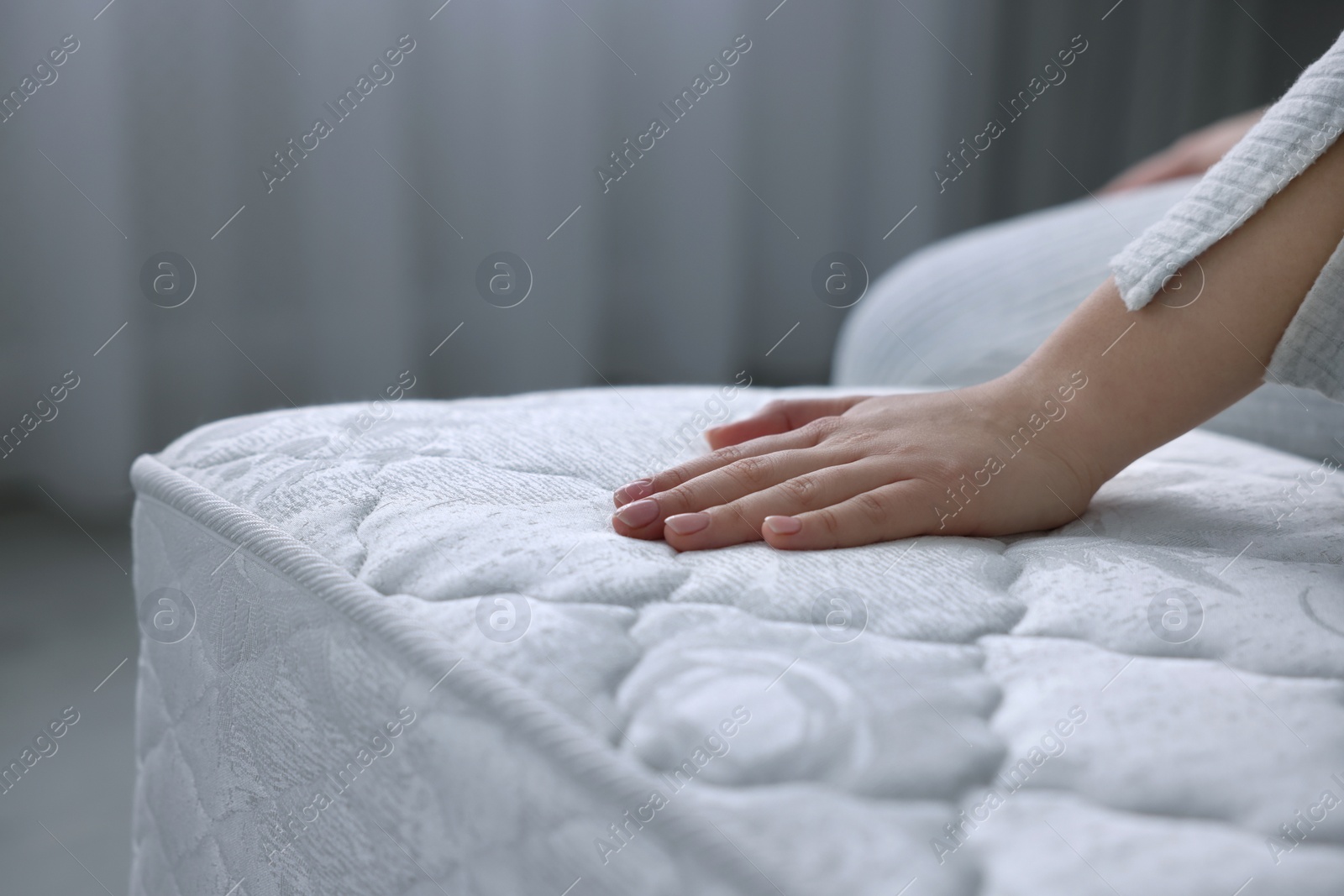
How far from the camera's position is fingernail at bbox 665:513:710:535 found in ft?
1.29

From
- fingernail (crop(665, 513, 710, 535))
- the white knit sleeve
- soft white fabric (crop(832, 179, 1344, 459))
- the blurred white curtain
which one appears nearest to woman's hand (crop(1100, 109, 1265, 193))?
soft white fabric (crop(832, 179, 1344, 459))

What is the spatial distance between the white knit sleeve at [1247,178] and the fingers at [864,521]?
0.14 m

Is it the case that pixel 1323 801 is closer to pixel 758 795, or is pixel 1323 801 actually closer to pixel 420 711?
pixel 758 795

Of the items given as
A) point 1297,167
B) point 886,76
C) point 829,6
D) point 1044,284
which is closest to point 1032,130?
point 886,76

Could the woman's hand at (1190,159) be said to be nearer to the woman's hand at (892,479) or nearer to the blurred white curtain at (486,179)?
the blurred white curtain at (486,179)

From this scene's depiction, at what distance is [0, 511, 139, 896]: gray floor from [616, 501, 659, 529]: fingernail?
0.63m

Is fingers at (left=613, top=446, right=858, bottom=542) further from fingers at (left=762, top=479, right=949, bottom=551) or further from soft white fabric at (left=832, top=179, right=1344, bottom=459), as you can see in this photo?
soft white fabric at (left=832, top=179, right=1344, bottom=459)

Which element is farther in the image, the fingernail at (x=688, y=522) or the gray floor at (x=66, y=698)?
the gray floor at (x=66, y=698)

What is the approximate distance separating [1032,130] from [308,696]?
233cm

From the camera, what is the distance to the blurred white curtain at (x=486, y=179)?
1.42 m

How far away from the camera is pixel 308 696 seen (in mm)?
368

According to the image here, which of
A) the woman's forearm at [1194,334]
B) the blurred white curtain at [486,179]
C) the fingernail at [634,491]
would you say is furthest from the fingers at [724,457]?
the blurred white curtain at [486,179]

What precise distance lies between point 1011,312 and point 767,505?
23.7 inches

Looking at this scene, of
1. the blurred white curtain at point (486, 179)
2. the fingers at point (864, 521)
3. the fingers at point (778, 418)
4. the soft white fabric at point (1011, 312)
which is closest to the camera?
the fingers at point (864, 521)
